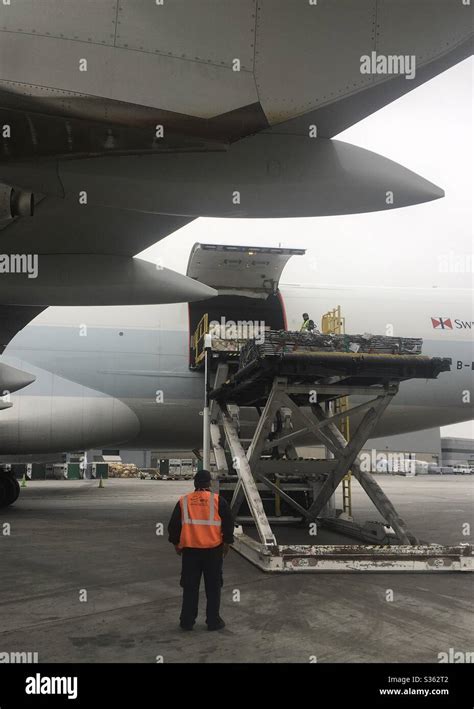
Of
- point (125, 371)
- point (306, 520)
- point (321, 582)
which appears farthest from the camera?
point (125, 371)

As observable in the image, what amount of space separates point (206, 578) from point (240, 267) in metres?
12.5

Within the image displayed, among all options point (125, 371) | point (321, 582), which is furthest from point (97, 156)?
point (125, 371)

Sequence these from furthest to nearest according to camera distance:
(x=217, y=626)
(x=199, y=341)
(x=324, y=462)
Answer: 1. (x=199, y=341)
2. (x=324, y=462)
3. (x=217, y=626)

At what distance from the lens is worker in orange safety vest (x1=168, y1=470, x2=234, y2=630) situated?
6566 mm

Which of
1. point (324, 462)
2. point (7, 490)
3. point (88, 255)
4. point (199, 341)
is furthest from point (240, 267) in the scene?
point (7, 490)

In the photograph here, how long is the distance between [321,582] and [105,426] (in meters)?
10.6

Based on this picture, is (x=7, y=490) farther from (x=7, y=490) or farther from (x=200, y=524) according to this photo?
(x=200, y=524)

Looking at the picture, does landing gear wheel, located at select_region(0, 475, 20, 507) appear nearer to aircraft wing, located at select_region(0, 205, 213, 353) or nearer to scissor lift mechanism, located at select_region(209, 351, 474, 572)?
scissor lift mechanism, located at select_region(209, 351, 474, 572)

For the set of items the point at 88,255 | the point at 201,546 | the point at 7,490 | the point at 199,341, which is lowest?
the point at 7,490

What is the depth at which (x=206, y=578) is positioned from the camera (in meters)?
6.75

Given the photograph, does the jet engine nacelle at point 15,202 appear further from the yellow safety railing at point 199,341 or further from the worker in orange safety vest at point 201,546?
the yellow safety railing at point 199,341

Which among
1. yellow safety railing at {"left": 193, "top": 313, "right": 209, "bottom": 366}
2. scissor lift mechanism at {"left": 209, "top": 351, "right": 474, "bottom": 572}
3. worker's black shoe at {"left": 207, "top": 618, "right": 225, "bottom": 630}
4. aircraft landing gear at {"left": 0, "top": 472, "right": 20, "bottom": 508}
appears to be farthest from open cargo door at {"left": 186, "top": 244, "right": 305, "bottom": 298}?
worker's black shoe at {"left": 207, "top": 618, "right": 225, "bottom": 630}

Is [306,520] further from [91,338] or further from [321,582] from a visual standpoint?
[91,338]

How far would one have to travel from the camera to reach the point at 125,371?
58.9ft
